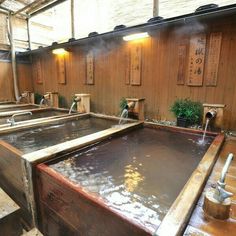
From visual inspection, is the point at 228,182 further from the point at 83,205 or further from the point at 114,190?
the point at 83,205

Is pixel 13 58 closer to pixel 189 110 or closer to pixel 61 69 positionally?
pixel 61 69

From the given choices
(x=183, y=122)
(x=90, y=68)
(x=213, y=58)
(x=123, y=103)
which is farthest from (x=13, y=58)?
(x=213, y=58)

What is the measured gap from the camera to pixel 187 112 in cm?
404

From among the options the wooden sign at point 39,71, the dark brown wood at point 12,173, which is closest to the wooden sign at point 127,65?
the dark brown wood at point 12,173

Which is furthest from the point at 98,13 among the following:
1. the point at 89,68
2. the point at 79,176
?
the point at 79,176

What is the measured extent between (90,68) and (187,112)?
3792mm

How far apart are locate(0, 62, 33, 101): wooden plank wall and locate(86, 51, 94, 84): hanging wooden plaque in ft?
13.3

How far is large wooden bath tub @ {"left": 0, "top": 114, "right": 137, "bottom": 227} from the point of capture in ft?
5.78

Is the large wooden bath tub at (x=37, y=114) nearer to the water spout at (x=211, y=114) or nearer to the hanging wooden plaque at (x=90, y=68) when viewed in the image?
the hanging wooden plaque at (x=90, y=68)

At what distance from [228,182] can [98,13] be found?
7263 millimetres

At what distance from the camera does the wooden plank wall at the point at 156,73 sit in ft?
12.5

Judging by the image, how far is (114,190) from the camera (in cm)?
147

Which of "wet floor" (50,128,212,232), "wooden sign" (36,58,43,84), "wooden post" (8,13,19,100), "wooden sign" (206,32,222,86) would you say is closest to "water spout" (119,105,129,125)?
"wet floor" (50,128,212,232)

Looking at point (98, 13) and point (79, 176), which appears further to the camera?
point (98, 13)
